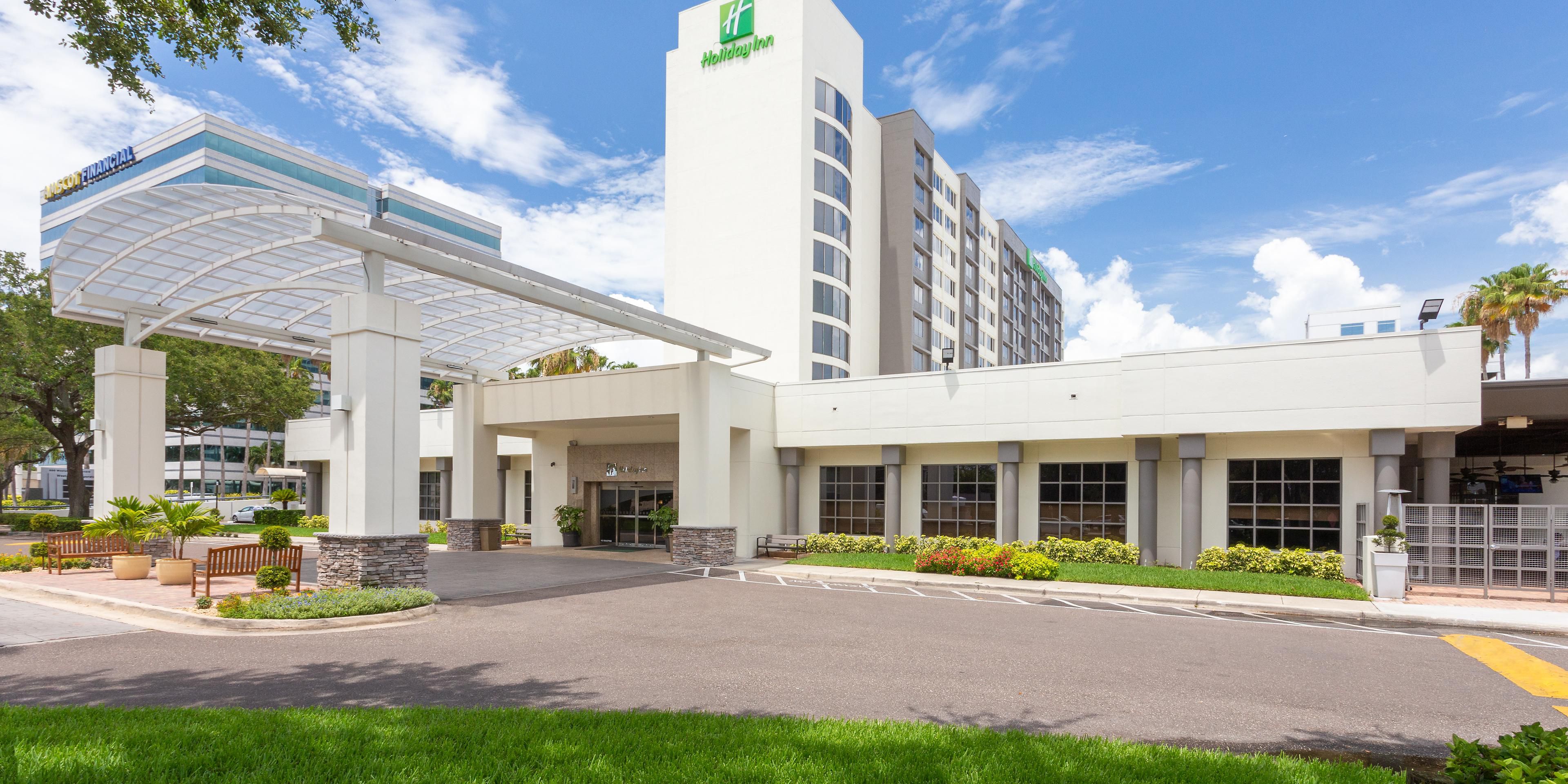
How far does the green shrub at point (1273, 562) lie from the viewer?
1959cm

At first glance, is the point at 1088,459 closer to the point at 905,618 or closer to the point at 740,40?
the point at 905,618

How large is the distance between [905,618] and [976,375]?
11.7 m

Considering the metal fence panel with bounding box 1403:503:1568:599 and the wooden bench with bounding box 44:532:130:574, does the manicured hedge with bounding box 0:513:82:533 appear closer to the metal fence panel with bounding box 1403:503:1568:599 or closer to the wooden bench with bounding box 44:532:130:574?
the wooden bench with bounding box 44:532:130:574

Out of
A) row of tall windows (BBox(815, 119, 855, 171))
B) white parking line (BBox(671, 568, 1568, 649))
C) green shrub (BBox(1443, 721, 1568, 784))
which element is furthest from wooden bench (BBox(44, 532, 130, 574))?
row of tall windows (BBox(815, 119, 855, 171))

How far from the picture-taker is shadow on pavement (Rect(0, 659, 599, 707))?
8031mm

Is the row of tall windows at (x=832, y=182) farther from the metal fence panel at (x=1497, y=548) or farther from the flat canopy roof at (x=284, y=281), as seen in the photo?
the metal fence panel at (x=1497, y=548)

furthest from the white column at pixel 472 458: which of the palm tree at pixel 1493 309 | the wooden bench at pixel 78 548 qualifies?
the palm tree at pixel 1493 309

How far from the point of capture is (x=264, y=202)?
1558 centimetres

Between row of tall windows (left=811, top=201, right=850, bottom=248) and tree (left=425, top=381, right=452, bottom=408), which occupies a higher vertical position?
row of tall windows (left=811, top=201, right=850, bottom=248)

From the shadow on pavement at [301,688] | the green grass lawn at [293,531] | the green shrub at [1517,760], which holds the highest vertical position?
the green shrub at [1517,760]

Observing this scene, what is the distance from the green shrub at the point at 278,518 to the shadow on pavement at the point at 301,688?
33884 mm

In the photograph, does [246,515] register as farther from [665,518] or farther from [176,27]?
[176,27]

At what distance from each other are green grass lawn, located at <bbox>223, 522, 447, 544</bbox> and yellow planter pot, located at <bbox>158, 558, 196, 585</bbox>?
1432cm

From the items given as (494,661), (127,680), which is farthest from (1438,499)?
(127,680)
